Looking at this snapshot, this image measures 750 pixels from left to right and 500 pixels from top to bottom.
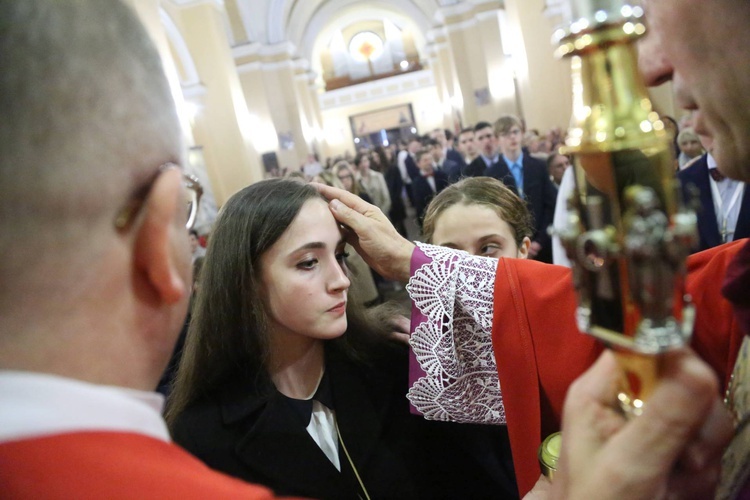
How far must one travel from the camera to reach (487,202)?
205cm

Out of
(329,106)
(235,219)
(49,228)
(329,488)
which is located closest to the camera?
(49,228)

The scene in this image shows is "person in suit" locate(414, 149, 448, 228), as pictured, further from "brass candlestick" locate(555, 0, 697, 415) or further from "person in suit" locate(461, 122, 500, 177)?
"brass candlestick" locate(555, 0, 697, 415)

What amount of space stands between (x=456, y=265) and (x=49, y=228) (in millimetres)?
871

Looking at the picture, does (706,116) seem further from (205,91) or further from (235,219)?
(205,91)

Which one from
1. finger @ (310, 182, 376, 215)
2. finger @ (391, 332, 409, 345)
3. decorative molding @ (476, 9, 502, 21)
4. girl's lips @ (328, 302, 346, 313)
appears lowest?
finger @ (391, 332, 409, 345)

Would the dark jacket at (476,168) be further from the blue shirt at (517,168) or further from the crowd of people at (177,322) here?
the crowd of people at (177,322)

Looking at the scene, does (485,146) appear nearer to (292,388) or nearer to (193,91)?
(292,388)

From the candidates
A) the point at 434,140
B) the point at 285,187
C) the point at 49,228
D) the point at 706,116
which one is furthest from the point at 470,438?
the point at 434,140

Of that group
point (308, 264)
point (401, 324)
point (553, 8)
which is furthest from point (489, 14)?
point (308, 264)

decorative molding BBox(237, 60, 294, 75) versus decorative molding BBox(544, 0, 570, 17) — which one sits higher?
decorative molding BBox(237, 60, 294, 75)

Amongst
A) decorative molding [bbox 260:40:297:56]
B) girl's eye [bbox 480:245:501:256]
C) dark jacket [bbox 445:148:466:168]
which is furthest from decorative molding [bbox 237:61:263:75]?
girl's eye [bbox 480:245:501:256]

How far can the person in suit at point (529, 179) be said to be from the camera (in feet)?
12.4

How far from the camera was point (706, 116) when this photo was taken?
0.63 m

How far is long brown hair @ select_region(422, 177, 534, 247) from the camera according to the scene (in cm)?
206
